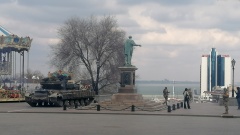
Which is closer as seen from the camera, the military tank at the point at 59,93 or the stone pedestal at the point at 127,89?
the stone pedestal at the point at 127,89

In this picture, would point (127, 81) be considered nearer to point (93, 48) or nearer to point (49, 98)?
point (49, 98)

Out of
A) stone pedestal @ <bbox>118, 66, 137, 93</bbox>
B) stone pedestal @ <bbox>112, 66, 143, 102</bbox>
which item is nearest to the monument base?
stone pedestal @ <bbox>112, 66, 143, 102</bbox>

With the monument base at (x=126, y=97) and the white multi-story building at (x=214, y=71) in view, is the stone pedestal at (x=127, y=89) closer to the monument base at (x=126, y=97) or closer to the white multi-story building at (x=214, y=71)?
the monument base at (x=126, y=97)

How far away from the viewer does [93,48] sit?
Result: 53906mm

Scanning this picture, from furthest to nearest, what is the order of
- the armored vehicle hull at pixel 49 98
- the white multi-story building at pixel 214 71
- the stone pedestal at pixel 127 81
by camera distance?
the white multi-story building at pixel 214 71
the armored vehicle hull at pixel 49 98
the stone pedestal at pixel 127 81

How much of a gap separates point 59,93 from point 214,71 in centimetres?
6317

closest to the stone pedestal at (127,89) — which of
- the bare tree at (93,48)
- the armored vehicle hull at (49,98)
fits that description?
the armored vehicle hull at (49,98)

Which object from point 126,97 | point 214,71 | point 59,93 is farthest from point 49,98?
point 214,71

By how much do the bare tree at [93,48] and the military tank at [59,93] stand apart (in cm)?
A: 870

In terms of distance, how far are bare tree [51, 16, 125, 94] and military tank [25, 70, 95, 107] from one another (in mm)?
8700

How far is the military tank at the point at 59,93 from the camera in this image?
3784cm

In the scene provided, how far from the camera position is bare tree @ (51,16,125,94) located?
5362 centimetres

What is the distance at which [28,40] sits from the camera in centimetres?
4903

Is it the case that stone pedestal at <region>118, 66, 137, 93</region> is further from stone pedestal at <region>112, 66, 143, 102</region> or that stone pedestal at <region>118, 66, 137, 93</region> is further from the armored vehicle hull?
the armored vehicle hull
